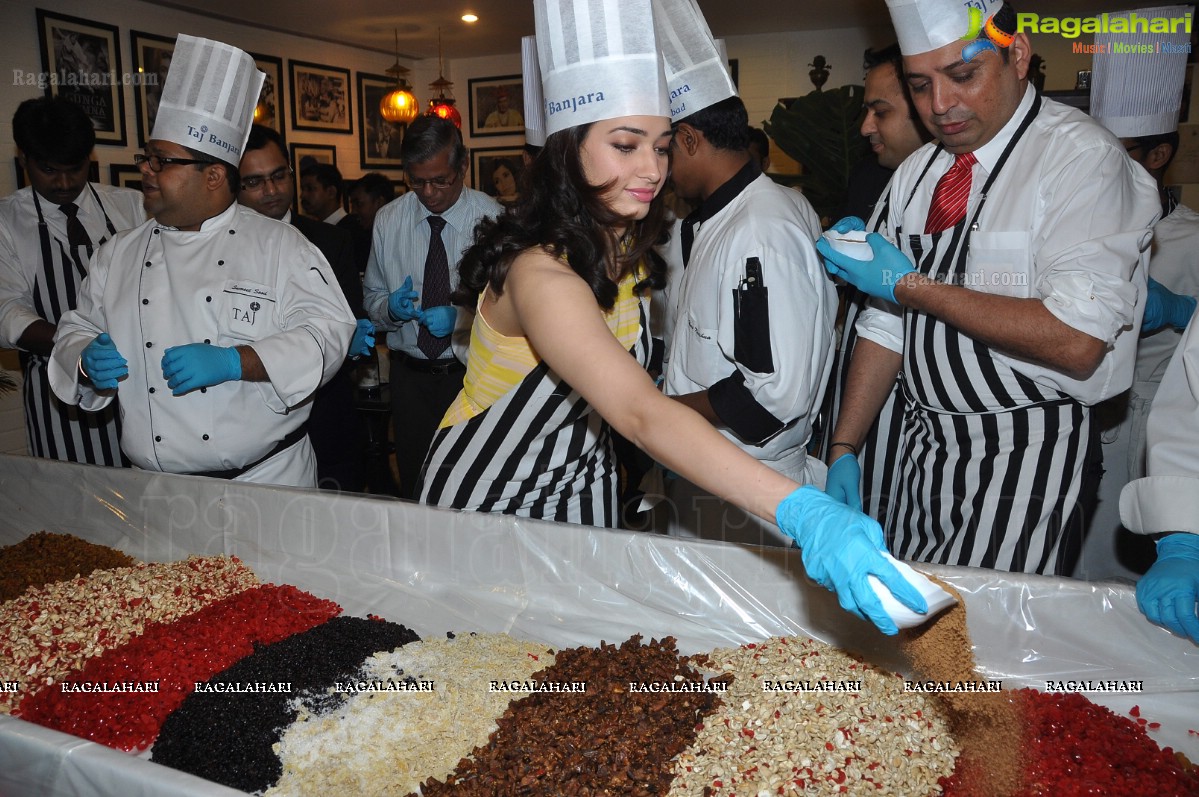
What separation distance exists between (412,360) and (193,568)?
70.2 inches

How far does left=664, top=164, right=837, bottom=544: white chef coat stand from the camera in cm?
184

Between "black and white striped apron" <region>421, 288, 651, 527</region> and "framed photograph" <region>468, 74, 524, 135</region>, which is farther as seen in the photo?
"framed photograph" <region>468, 74, 524, 135</region>

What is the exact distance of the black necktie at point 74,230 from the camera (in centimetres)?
284

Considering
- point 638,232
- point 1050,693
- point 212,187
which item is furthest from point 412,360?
point 1050,693

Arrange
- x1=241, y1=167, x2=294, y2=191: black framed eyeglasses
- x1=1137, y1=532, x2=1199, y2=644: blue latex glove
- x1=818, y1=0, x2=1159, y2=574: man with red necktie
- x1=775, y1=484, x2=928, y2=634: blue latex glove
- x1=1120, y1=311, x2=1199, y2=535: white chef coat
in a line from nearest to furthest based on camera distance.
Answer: x1=775, y1=484, x2=928, y2=634: blue latex glove, x1=1137, y1=532, x2=1199, y2=644: blue latex glove, x1=1120, y1=311, x2=1199, y2=535: white chef coat, x1=818, y1=0, x2=1159, y2=574: man with red necktie, x1=241, y1=167, x2=294, y2=191: black framed eyeglasses

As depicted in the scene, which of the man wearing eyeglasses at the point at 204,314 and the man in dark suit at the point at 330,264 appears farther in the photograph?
the man in dark suit at the point at 330,264

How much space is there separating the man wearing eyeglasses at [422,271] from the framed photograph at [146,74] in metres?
3.53

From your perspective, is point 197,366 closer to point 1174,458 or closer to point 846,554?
point 846,554

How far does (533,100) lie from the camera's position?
1.75 metres

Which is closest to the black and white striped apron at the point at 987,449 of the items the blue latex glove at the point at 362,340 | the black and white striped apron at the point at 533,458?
the black and white striped apron at the point at 533,458

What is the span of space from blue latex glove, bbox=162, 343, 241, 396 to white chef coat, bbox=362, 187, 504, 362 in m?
1.49

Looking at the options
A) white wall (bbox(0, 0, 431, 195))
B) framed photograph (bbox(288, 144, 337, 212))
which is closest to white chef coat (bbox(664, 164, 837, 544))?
white wall (bbox(0, 0, 431, 195))

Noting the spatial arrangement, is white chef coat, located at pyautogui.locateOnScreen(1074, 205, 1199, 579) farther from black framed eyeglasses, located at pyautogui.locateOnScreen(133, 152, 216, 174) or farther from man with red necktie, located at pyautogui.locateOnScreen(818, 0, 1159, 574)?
black framed eyeglasses, located at pyautogui.locateOnScreen(133, 152, 216, 174)

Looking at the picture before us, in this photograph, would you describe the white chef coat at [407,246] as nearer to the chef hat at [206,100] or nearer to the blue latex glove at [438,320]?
the blue latex glove at [438,320]
